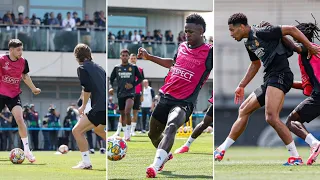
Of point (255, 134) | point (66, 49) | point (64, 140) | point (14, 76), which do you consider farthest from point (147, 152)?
point (66, 49)

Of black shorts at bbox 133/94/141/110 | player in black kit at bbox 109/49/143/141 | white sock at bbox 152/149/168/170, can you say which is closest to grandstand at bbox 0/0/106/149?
black shorts at bbox 133/94/141/110

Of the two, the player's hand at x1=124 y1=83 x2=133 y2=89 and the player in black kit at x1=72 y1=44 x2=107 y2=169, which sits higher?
the player in black kit at x1=72 y1=44 x2=107 y2=169

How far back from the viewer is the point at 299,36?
19.7 ft

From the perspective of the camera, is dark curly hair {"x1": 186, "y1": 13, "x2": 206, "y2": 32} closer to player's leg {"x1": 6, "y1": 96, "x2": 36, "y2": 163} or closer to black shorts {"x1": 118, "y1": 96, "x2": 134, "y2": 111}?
player's leg {"x1": 6, "y1": 96, "x2": 36, "y2": 163}

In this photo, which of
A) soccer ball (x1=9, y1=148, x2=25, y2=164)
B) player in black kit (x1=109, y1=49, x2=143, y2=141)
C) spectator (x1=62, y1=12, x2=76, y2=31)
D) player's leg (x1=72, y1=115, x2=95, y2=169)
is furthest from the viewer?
spectator (x1=62, y1=12, x2=76, y2=31)

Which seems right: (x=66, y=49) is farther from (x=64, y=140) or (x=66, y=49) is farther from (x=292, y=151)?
(x=292, y=151)

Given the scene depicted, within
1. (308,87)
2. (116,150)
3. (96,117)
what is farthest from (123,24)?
(308,87)

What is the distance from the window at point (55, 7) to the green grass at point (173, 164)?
1287 centimetres

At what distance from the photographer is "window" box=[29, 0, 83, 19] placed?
21453 millimetres

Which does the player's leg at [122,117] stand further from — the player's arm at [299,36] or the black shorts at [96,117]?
the player's arm at [299,36]

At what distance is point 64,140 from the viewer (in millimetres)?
14891

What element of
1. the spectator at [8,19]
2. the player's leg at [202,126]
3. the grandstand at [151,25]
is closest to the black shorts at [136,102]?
the grandstand at [151,25]

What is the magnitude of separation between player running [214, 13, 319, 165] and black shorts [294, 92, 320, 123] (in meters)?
0.68

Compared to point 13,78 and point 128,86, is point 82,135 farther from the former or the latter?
point 128,86
